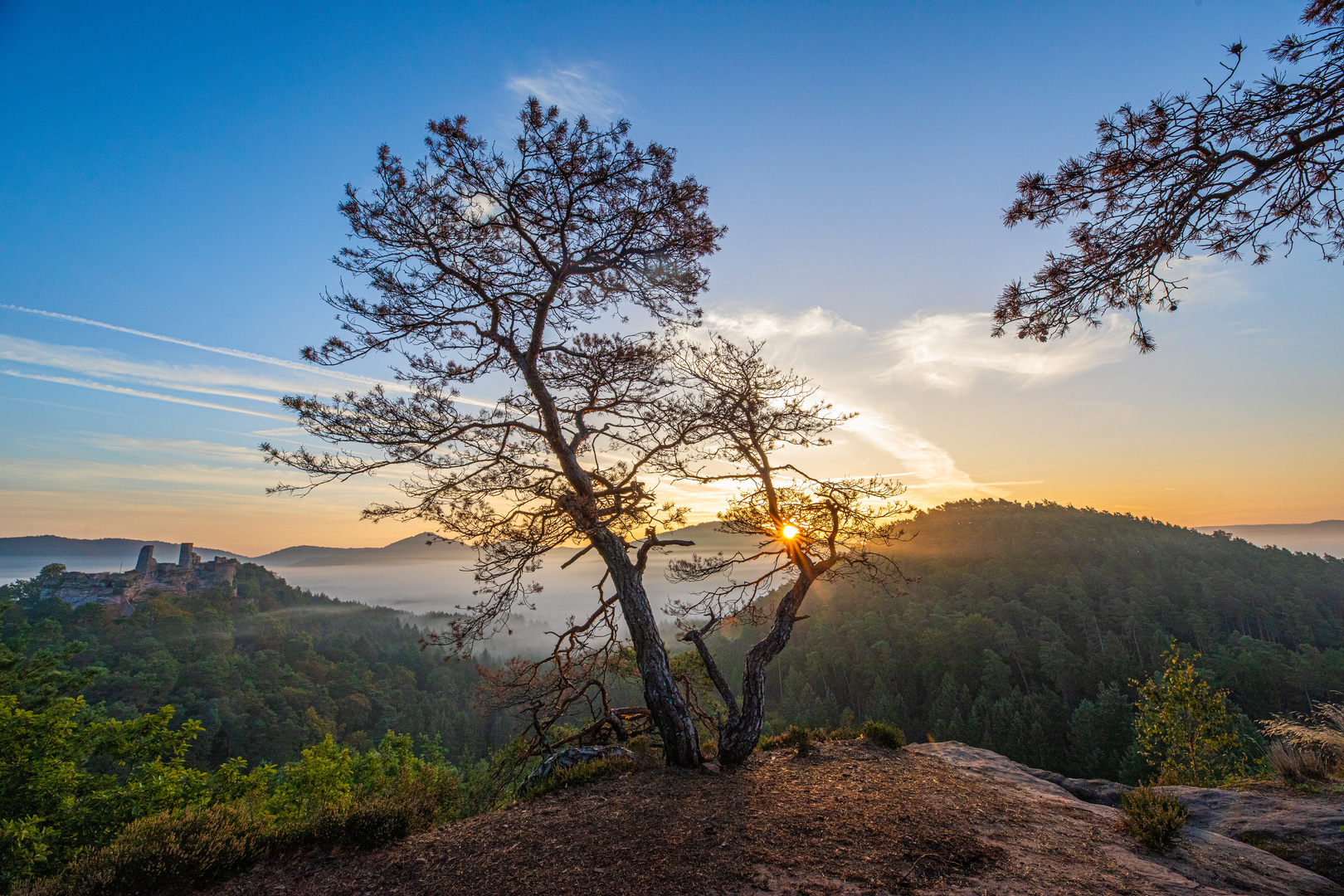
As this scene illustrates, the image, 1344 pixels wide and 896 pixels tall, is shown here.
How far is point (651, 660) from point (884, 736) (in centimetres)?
411

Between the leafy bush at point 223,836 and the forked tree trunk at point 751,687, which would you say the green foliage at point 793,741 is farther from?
the leafy bush at point 223,836

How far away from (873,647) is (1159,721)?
49421mm

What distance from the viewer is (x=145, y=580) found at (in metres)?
83.0

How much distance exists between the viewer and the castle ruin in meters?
68.8

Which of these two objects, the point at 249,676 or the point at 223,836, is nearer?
the point at 223,836

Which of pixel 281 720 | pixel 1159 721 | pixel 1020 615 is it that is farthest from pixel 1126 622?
pixel 281 720

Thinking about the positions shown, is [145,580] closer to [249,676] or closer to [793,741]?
[249,676]

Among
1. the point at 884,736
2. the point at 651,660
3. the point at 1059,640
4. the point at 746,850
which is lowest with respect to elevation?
the point at 1059,640

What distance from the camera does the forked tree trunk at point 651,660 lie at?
5.97 m

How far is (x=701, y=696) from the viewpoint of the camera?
9.64 meters

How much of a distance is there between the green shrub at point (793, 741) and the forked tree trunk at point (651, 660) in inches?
64.8

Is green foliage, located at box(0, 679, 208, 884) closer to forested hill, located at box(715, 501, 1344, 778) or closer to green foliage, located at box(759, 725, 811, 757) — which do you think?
green foliage, located at box(759, 725, 811, 757)

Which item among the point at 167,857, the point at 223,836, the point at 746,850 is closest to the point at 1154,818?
the point at 746,850

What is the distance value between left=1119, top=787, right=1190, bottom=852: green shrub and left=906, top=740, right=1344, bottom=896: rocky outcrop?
9 centimetres
